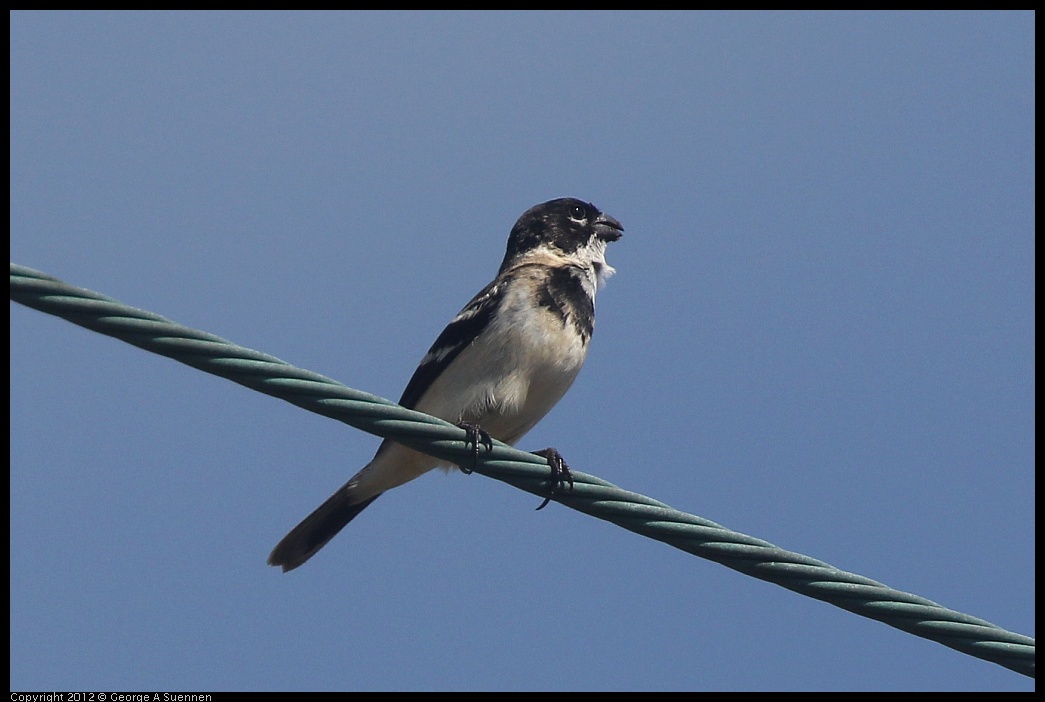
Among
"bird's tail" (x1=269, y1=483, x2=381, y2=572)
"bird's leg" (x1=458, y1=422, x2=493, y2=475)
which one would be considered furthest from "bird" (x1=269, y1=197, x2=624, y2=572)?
"bird's leg" (x1=458, y1=422, x2=493, y2=475)

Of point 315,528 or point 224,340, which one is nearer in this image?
point 224,340

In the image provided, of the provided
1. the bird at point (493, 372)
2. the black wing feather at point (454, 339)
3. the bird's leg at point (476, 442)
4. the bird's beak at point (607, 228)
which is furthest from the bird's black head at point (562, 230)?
the bird's leg at point (476, 442)

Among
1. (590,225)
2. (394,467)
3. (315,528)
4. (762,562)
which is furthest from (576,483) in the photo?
(590,225)

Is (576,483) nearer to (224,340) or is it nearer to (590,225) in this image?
(224,340)

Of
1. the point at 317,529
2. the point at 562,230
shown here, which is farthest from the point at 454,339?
the point at 562,230

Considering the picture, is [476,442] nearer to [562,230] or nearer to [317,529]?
[317,529]

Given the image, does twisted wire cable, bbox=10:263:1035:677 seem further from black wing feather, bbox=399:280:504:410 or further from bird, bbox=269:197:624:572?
black wing feather, bbox=399:280:504:410
